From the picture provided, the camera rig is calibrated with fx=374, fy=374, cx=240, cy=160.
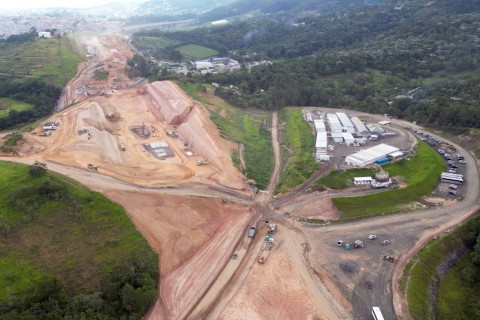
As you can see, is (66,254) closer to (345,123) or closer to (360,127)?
(360,127)

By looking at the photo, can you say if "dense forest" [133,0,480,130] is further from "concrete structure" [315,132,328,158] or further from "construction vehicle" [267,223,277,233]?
"construction vehicle" [267,223,277,233]

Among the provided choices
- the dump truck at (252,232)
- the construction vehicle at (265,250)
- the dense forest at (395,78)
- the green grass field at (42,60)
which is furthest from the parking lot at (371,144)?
the green grass field at (42,60)

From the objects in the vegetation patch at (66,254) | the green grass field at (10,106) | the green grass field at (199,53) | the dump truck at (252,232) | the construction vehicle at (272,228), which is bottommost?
the green grass field at (199,53)

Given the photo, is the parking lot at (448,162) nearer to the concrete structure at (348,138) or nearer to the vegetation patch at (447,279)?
the vegetation patch at (447,279)

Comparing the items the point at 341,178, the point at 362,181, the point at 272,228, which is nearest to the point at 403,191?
the point at 362,181

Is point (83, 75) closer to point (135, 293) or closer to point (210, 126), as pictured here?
point (210, 126)

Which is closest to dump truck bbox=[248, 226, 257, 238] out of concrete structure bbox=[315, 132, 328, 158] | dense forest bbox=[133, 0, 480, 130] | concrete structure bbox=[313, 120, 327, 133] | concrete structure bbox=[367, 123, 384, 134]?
concrete structure bbox=[315, 132, 328, 158]
